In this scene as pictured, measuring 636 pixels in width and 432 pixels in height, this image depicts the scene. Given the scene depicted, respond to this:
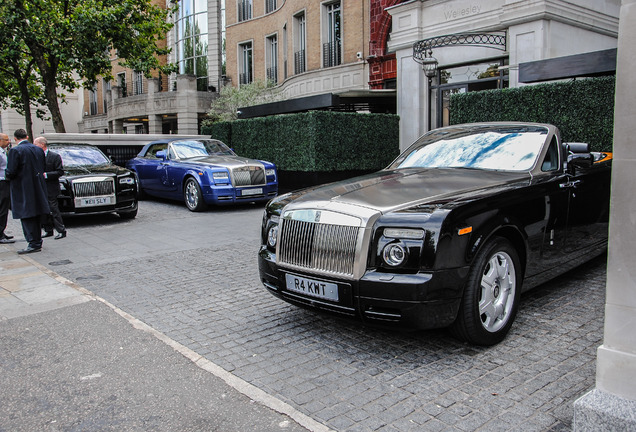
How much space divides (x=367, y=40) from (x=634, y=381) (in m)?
22.7

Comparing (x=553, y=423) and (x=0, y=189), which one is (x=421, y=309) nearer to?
(x=553, y=423)

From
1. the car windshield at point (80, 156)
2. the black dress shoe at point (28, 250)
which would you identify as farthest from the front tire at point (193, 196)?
the black dress shoe at point (28, 250)

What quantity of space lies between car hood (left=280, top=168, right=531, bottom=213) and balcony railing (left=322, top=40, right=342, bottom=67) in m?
21.2

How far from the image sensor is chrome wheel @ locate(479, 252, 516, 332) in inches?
153

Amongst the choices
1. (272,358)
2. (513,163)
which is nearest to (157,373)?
(272,358)

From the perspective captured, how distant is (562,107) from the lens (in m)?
11.5

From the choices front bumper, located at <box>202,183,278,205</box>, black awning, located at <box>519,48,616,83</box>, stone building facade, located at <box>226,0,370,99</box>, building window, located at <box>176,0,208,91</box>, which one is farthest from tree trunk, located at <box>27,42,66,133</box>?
building window, located at <box>176,0,208,91</box>

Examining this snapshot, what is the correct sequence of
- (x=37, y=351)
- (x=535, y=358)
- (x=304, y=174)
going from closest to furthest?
(x=535, y=358)
(x=37, y=351)
(x=304, y=174)

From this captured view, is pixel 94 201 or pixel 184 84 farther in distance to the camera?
pixel 184 84

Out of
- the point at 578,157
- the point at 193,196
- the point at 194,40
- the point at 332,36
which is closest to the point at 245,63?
the point at 194,40

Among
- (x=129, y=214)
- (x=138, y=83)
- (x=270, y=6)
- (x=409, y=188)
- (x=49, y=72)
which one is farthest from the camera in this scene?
(x=138, y=83)

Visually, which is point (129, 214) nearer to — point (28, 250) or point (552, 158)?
point (28, 250)

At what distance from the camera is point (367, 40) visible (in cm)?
2348

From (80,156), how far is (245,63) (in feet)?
78.3
